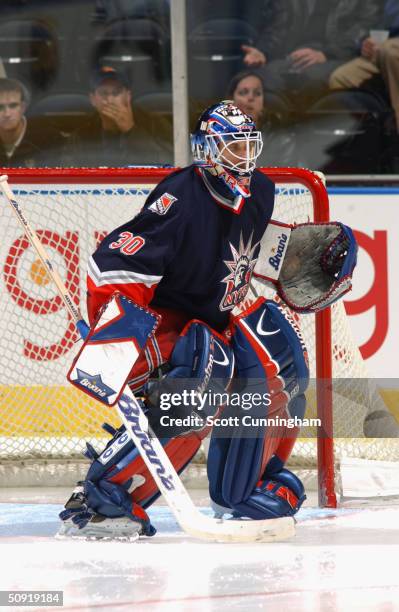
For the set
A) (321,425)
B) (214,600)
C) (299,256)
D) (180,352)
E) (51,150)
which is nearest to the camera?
(214,600)

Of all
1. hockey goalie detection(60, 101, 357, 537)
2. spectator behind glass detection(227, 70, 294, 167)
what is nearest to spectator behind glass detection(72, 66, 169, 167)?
spectator behind glass detection(227, 70, 294, 167)

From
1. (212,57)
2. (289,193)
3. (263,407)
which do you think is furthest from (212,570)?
(212,57)

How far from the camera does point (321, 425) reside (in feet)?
11.9

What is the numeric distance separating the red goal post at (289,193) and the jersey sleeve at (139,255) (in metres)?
0.76

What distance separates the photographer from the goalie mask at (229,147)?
3041 mm

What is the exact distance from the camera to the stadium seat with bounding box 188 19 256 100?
17.0ft

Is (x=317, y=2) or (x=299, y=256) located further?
(x=317, y=2)

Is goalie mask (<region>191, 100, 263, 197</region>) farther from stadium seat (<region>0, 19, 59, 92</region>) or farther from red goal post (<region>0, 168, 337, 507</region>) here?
stadium seat (<region>0, 19, 59, 92</region>)

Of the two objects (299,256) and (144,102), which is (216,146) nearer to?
(299,256)

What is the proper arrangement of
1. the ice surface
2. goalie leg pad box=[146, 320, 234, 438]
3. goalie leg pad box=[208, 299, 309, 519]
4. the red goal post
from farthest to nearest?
the red goal post < goalie leg pad box=[208, 299, 309, 519] < goalie leg pad box=[146, 320, 234, 438] < the ice surface

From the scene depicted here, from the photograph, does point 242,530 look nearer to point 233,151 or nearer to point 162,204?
point 162,204

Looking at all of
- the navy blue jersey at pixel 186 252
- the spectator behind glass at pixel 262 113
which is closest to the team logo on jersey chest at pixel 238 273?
the navy blue jersey at pixel 186 252

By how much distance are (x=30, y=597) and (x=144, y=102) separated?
2.99 m

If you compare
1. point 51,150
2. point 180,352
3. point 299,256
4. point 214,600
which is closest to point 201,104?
point 51,150
